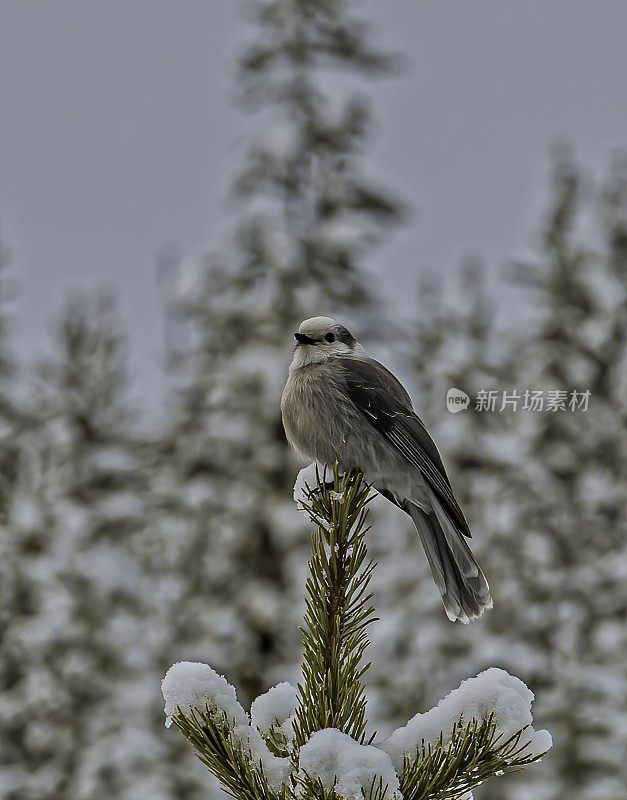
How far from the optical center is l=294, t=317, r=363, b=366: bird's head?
3.46 metres

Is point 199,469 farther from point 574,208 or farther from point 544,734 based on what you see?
point 544,734

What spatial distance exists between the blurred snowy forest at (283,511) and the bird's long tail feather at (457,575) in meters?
6.24

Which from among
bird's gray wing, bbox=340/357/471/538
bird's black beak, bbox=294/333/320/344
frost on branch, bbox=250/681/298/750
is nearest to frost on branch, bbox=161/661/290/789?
frost on branch, bbox=250/681/298/750

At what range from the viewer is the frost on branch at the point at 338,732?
171cm

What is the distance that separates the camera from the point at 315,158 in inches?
392

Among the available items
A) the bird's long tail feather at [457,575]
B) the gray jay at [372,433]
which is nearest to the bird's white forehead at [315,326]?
the gray jay at [372,433]

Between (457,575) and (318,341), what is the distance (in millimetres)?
1041

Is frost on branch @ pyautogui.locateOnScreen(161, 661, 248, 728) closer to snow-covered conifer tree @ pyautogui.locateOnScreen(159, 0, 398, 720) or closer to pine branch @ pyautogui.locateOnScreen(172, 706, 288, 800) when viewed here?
pine branch @ pyautogui.locateOnScreen(172, 706, 288, 800)

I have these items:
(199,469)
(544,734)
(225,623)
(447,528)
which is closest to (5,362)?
(199,469)

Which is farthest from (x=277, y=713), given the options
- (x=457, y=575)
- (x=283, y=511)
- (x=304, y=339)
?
(x=283, y=511)

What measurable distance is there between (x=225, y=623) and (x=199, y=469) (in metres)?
1.53

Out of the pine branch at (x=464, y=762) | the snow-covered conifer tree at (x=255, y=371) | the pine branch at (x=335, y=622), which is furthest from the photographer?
the snow-covered conifer tree at (x=255, y=371)

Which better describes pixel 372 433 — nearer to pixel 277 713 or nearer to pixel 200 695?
pixel 277 713

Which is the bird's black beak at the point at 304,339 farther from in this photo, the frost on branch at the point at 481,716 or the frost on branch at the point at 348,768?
the frost on branch at the point at 348,768
